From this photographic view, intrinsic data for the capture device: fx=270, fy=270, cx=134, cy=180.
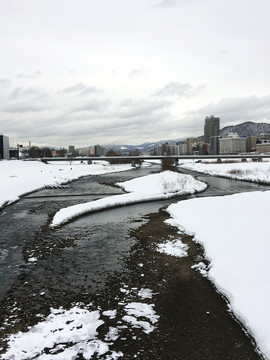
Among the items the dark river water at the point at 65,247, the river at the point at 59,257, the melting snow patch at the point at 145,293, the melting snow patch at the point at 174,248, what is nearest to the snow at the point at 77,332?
the melting snow patch at the point at 145,293

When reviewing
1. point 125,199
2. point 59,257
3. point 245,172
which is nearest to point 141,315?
point 59,257

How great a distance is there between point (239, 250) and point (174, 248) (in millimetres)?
3590

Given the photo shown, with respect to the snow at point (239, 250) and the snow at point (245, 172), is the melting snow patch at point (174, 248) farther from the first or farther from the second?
the snow at point (245, 172)

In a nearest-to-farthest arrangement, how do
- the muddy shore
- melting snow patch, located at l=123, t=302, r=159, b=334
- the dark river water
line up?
the muddy shore
melting snow patch, located at l=123, t=302, r=159, b=334
the dark river water

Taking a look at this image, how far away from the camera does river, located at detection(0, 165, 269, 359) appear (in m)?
10.4

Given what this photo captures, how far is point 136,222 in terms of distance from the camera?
861 inches

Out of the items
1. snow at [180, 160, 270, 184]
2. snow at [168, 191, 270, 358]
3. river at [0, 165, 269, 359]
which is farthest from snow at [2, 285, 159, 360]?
snow at [180, 160, 270, 184]

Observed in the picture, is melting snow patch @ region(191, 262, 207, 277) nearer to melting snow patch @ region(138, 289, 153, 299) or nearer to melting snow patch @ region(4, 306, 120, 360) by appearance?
melting snow patch @ region(138, 289, 153, 299)

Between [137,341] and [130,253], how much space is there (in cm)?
714

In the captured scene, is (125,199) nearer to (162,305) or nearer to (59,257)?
(59,257)

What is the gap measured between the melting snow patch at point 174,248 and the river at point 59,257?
1.94 m

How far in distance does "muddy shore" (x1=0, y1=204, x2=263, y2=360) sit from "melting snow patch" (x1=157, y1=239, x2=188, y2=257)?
397 mm

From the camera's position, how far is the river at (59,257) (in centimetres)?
1040

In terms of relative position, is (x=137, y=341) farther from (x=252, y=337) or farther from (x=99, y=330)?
(x=252, y=337)
